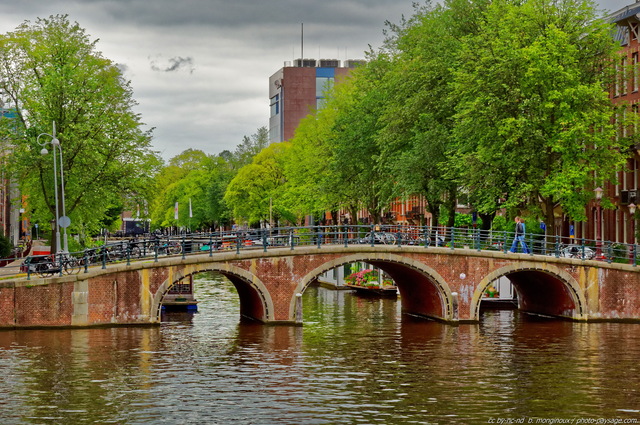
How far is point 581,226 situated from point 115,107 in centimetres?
3047

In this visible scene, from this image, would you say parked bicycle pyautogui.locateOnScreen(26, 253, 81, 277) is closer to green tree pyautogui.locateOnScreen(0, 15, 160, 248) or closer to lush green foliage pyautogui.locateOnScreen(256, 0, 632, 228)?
green tree pyautogui.locateOnScreen(0, 15, 160, 248)

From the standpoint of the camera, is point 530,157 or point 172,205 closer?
point 530,157

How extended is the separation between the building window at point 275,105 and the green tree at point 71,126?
11436 cm

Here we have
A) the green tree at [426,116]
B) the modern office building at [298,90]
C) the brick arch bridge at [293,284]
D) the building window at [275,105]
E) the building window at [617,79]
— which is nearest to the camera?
the brick arch bridge at [293,284]

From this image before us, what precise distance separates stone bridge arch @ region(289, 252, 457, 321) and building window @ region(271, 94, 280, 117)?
126m

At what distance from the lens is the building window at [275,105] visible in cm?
17575

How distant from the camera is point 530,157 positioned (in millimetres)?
52344

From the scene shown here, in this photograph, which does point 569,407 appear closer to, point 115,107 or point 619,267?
point 619,267

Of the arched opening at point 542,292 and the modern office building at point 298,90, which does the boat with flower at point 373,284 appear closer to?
the arched opening at point 542,292

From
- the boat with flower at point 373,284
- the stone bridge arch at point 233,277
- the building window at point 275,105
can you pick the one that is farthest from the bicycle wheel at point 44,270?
the building window at point 275,105

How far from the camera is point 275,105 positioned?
178500 mm

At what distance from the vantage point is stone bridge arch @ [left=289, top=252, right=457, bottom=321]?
46000 millimetres

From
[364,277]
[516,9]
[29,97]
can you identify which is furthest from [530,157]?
[29,97]

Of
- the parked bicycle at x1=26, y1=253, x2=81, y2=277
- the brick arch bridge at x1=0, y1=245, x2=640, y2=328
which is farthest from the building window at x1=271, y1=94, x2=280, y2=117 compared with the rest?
the parked bicycle at x1=26, y1=253, x2=81, y2=277
